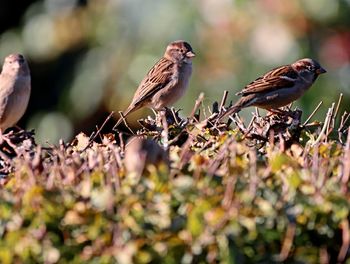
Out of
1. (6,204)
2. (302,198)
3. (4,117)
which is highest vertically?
(302,198)

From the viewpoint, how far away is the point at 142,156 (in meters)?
4.23

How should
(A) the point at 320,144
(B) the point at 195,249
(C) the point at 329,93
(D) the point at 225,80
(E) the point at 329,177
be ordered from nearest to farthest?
(B) the point at 195,249 < (E) the point at 329,177 < (A) the point at 320,144 < (C) the point at 329,93 < (D) the point at 225,80

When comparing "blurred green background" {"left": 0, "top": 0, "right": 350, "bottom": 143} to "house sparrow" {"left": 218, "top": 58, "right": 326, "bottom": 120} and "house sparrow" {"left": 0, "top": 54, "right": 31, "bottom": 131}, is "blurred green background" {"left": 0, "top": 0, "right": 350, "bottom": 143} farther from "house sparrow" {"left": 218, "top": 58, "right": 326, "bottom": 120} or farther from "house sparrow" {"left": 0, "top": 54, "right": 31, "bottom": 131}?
"house sparrow" {"left": 0, "top": 54, "right": 31, "bottom": 131}

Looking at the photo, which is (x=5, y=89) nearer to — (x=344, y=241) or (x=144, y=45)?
(x=344, y=241)

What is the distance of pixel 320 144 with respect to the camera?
4973 mm

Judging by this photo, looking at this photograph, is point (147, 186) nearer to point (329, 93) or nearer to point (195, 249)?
point (195, 249)

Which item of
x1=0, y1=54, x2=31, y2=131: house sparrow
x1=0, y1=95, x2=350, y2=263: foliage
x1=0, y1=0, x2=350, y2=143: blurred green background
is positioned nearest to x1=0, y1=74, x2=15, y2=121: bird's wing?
x1=0, y1=54, x2=31, y2=131: house sparrow

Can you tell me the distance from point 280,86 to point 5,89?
1.95m

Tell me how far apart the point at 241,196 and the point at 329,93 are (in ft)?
27.1

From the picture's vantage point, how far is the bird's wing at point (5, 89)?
27.5 ft

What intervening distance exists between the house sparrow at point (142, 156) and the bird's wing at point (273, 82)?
170 inches

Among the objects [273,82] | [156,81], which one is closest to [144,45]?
[156,81]

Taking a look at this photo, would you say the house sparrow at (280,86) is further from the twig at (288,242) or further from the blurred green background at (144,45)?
the twig at (288,242)

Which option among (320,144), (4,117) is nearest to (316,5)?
(4,117)
